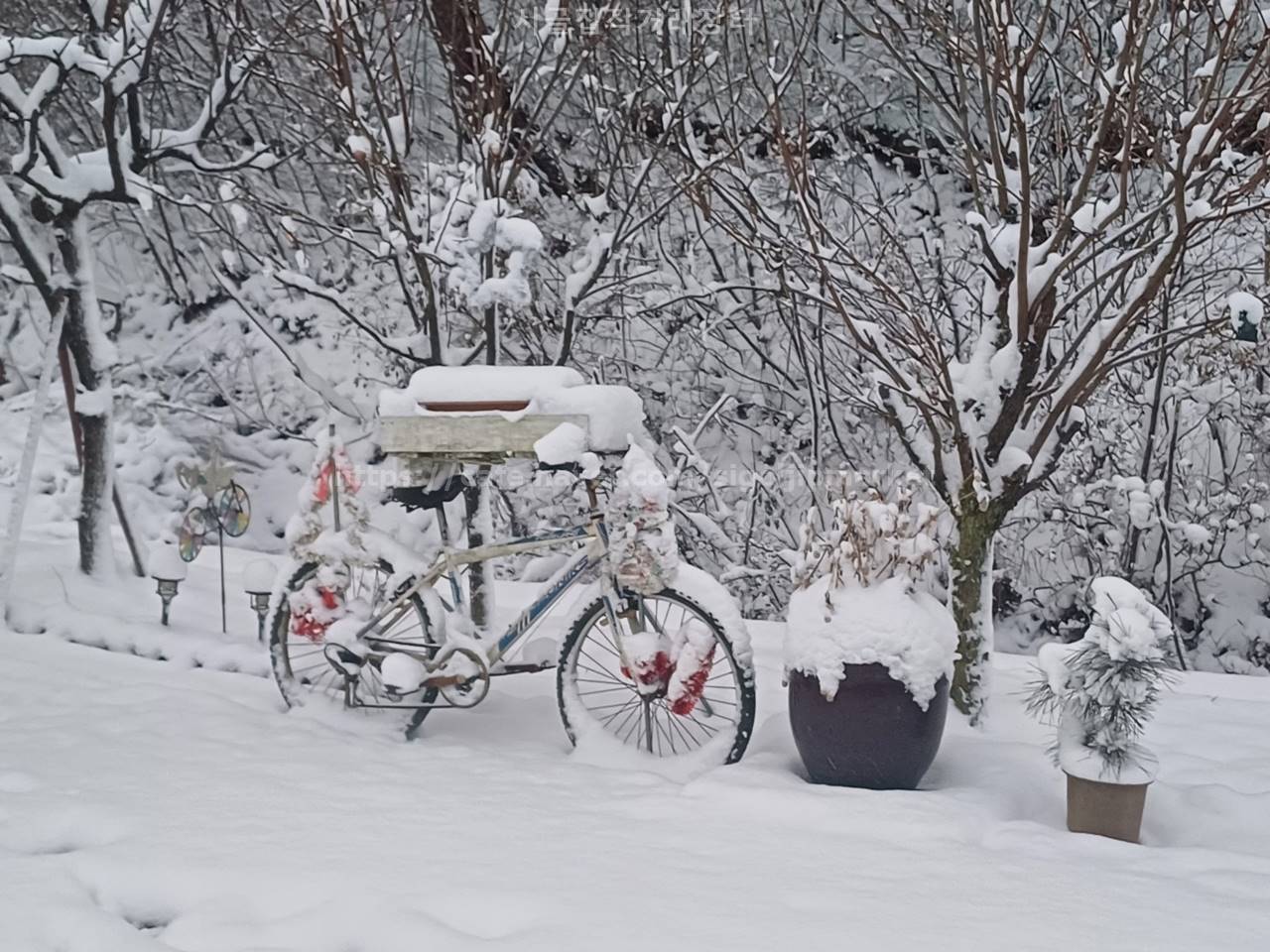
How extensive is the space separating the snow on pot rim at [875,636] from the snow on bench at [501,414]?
36.9 inches

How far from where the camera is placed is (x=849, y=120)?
26.1ft

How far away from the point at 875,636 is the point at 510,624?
1.35m

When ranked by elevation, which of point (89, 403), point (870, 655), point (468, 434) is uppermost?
point (89, 403)

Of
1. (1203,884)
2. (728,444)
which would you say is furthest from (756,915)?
(728,444)

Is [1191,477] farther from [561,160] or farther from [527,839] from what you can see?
[527,839]

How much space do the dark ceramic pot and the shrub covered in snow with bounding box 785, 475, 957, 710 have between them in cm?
4

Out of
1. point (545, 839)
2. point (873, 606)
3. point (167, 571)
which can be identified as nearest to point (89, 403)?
point (167, 571)

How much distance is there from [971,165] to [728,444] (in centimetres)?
441

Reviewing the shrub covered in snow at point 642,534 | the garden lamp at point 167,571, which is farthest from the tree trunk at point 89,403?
the shrub covered in snow at point 642,534

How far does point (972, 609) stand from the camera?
13.6 ft

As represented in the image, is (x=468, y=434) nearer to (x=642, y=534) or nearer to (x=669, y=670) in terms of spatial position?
(x=642, y=534)

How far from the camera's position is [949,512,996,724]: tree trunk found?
4.12 meters

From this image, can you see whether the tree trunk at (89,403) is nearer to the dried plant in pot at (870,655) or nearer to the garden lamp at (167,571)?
the garden lamp at (167,571)

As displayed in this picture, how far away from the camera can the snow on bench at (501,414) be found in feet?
13.0
